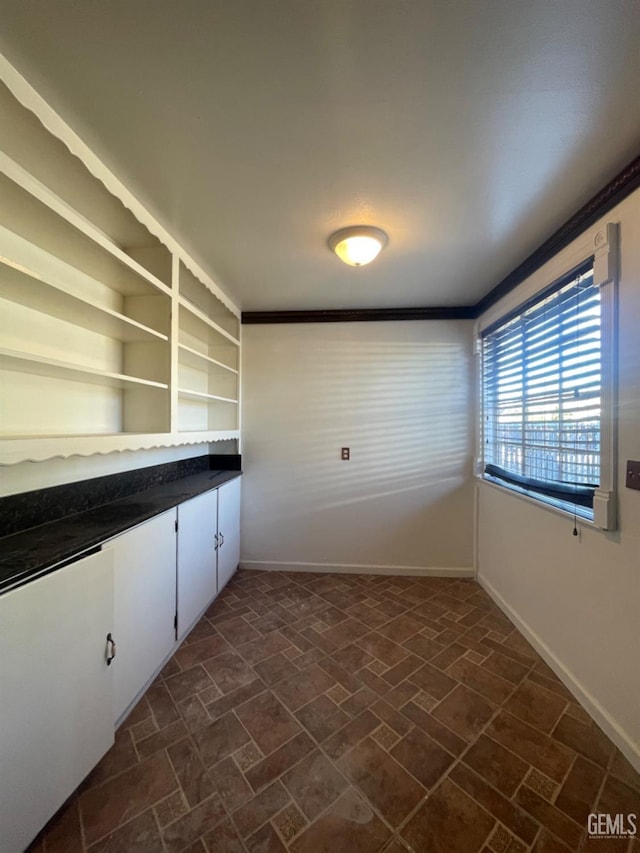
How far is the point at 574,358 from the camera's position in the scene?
1731mm

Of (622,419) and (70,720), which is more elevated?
(622,419)

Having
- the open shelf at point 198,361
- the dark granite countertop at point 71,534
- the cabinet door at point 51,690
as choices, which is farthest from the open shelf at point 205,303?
the cabinet door at point 51,690

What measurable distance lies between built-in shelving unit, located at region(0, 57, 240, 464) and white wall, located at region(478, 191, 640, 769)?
2246 mm

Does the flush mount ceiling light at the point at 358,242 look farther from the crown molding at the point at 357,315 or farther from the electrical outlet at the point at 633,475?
the electrical outlet at the point at 633,475

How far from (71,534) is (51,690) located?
1.69 ft

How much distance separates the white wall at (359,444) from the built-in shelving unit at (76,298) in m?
0.84

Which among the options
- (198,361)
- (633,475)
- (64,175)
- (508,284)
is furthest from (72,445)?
(508,284)

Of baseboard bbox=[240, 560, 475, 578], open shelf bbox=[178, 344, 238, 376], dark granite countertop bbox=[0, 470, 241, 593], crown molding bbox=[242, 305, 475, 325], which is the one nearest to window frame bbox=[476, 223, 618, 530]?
crown molding bbox=[242, 305, 475, 325]

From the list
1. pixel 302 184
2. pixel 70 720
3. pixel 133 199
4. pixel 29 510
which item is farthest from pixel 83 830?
pixel 302 184

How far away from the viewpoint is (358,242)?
1.81 meters

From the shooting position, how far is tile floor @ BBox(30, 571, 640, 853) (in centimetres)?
109

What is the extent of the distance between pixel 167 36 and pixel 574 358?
2112 millimetres

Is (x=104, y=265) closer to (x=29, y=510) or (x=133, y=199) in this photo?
(x=133, y=199)

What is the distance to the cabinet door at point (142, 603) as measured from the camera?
142 cm
